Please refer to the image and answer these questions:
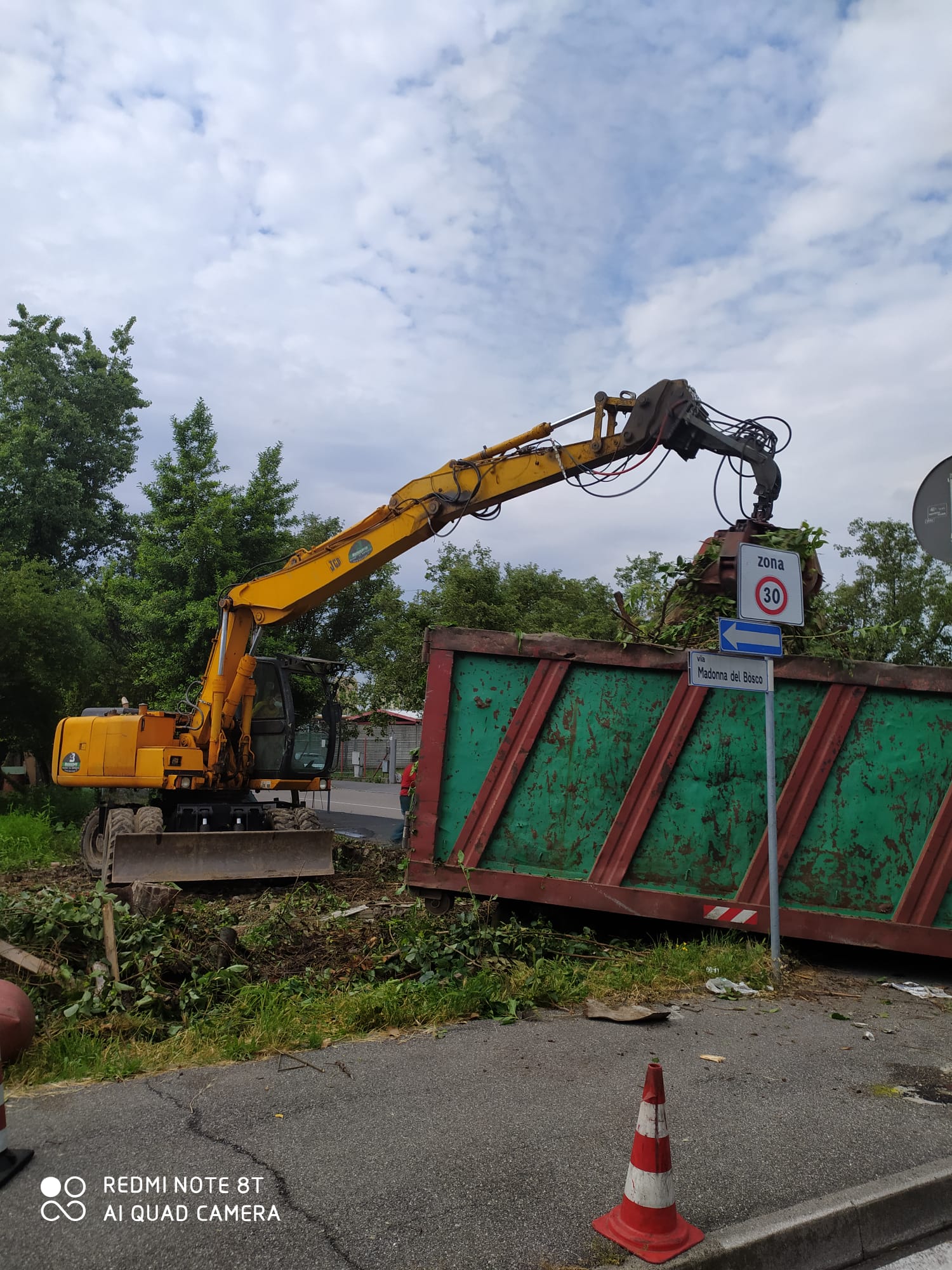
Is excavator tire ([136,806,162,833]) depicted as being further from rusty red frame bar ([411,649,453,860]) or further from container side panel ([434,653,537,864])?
container side panel ([434,653,537,864])

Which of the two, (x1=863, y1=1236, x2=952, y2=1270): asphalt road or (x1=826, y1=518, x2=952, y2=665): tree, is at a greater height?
(x1=826, y1=518, x2=952, y2=665): tree

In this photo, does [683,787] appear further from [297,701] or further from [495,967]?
[297,701]

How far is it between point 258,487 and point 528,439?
42.6ft

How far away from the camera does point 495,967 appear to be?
5.91 metres

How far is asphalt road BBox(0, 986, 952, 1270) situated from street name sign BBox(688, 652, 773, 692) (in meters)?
2.11

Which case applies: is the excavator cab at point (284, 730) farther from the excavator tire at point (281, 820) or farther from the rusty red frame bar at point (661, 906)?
the rusty red frame bar at point (661, 906)

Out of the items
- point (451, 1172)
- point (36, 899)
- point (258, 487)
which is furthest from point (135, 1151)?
point (258, 487)

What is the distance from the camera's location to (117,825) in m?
11.0

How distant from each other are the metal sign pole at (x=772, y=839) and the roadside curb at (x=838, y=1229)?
2475 mm

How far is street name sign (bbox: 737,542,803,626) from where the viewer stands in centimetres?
604

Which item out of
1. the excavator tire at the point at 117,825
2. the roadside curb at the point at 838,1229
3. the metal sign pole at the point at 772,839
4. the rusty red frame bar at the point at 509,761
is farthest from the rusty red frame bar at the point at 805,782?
the excavator tire at the point at 117,825

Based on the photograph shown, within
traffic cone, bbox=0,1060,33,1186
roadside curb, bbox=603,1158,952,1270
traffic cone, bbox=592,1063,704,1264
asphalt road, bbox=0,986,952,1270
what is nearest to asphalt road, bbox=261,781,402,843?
asphalt road, bbox=0,986,952,1270

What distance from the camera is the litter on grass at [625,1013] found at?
517 centimetres

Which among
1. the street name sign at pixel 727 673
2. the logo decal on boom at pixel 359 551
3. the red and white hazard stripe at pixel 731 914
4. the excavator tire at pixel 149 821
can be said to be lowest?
the excavator tire at pixel 149 821
